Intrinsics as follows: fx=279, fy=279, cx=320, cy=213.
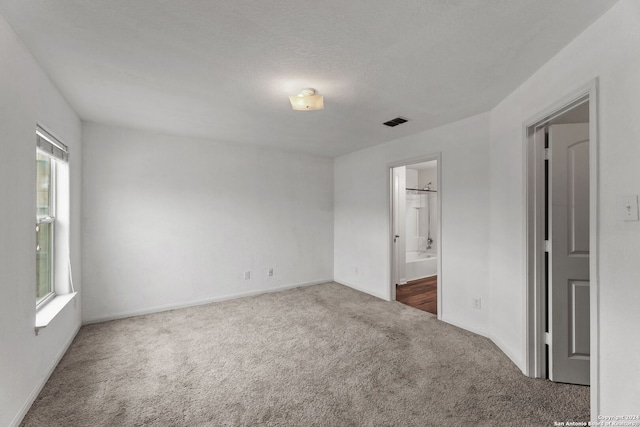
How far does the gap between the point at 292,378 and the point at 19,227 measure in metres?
2.12

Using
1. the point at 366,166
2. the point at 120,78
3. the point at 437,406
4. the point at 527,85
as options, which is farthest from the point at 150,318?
the point at 527,85

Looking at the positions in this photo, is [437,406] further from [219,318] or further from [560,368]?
[219,318]

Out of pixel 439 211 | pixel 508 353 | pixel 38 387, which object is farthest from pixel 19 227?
pixel 508 353

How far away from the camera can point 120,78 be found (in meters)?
2.18

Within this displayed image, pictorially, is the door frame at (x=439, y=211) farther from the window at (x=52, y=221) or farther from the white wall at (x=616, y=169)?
the window at (x=52, y=221)

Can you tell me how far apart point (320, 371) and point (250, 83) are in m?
2.43

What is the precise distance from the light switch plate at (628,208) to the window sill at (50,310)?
3581 millimetres

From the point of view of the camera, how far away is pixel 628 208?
4.30ft

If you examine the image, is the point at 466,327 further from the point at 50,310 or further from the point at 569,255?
the point at 50,310

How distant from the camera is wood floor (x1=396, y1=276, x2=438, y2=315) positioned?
12.9ft

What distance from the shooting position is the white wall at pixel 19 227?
5.10 feet

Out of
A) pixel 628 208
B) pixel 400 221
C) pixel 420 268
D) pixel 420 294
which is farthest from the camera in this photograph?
pixel 420 268

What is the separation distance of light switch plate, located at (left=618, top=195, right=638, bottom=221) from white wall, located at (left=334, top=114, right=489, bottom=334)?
5.20 ft

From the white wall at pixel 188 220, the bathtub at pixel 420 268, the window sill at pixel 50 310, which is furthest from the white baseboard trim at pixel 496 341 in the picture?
the window sill at pixel 50 310
